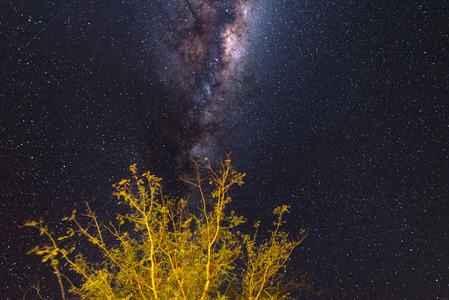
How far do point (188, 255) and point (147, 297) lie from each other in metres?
1.19

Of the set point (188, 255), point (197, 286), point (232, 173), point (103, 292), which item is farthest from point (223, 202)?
point (103, 292)

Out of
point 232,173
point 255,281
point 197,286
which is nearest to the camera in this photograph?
point 197,286

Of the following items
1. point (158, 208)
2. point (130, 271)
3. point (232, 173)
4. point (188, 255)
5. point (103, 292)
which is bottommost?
point (103, 292)

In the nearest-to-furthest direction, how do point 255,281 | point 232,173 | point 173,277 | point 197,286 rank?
1. point 173,277
2. point 197,286
3. point 232,173
4. point 255,281

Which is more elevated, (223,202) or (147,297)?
(223,202)

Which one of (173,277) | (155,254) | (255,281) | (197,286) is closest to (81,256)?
(155,254)

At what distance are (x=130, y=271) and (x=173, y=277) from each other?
976 millimetres

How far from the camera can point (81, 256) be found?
680 cm

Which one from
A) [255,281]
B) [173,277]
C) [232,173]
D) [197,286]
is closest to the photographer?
[173,277]

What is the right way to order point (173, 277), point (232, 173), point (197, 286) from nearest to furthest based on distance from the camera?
point (173, 277) → point (197, 286) → point (232, 173)

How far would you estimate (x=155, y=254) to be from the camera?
7.32m

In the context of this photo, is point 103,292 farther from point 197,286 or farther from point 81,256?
point 197,286

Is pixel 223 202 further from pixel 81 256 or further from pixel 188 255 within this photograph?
pixel 81 256

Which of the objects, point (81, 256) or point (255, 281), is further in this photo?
point (255, 281)
